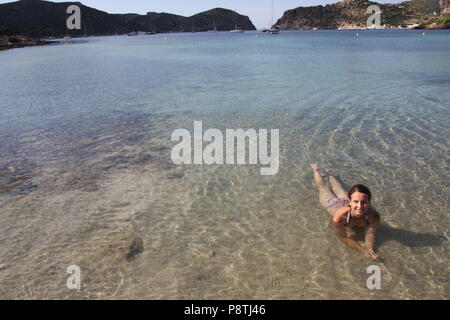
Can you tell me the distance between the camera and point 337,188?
8469 millimetres

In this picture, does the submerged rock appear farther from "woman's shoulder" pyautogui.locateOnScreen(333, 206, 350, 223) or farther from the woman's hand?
the woman's hand

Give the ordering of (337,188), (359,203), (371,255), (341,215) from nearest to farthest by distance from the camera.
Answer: (359,203)
(371,255)
(341,215)
(337,188)

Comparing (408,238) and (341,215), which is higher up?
(341,215)

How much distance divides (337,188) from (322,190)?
38 cm

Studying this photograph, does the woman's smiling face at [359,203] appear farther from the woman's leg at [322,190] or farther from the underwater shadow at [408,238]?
the woman's leg at [322,190]

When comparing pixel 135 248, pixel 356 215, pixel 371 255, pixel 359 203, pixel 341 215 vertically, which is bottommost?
pixel 135 248

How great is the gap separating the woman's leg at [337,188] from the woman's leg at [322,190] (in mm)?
134

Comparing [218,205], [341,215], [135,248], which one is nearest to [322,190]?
[341,215]

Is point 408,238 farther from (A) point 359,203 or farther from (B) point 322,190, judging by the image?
(B) point 322,190

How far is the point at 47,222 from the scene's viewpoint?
761cm

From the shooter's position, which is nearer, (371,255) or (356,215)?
(371,255)
